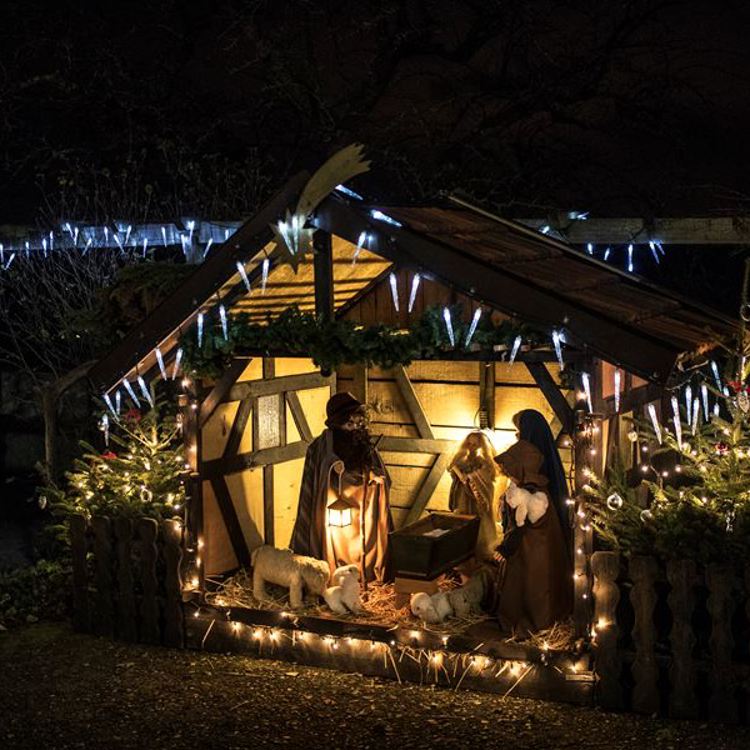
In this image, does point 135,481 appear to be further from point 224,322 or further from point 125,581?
point 224,322

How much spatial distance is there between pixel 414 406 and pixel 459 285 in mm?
3316

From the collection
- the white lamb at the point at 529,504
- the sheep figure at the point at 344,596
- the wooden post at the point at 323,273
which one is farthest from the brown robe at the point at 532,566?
the wooden post at the point at 323,273

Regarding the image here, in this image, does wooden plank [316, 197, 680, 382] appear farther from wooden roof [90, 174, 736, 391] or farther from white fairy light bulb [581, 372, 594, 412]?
white fairy light bulb [581, 372, 594, 412]

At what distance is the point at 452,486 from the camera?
1042 cm

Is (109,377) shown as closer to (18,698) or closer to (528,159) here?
(18,698)

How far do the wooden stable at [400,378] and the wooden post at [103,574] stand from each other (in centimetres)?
73

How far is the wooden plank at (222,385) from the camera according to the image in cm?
944

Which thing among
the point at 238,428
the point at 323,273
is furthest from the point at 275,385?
the point at 323,273

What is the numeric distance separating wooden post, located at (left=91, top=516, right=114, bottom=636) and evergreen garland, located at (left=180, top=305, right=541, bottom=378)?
5.78 ft

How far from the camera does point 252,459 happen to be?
1056cm

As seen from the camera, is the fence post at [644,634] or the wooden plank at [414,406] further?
the wooden plank at [414,406]

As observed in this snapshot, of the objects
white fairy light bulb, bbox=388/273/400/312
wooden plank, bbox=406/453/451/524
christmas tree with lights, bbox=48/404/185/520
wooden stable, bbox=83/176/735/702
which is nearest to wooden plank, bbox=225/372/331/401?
wooden stable, bbox=83/176/735/702

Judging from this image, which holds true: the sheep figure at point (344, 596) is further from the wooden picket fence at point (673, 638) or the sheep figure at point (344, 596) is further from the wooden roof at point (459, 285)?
the wooden roof at point (459, 285)

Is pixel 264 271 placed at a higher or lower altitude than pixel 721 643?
higher
